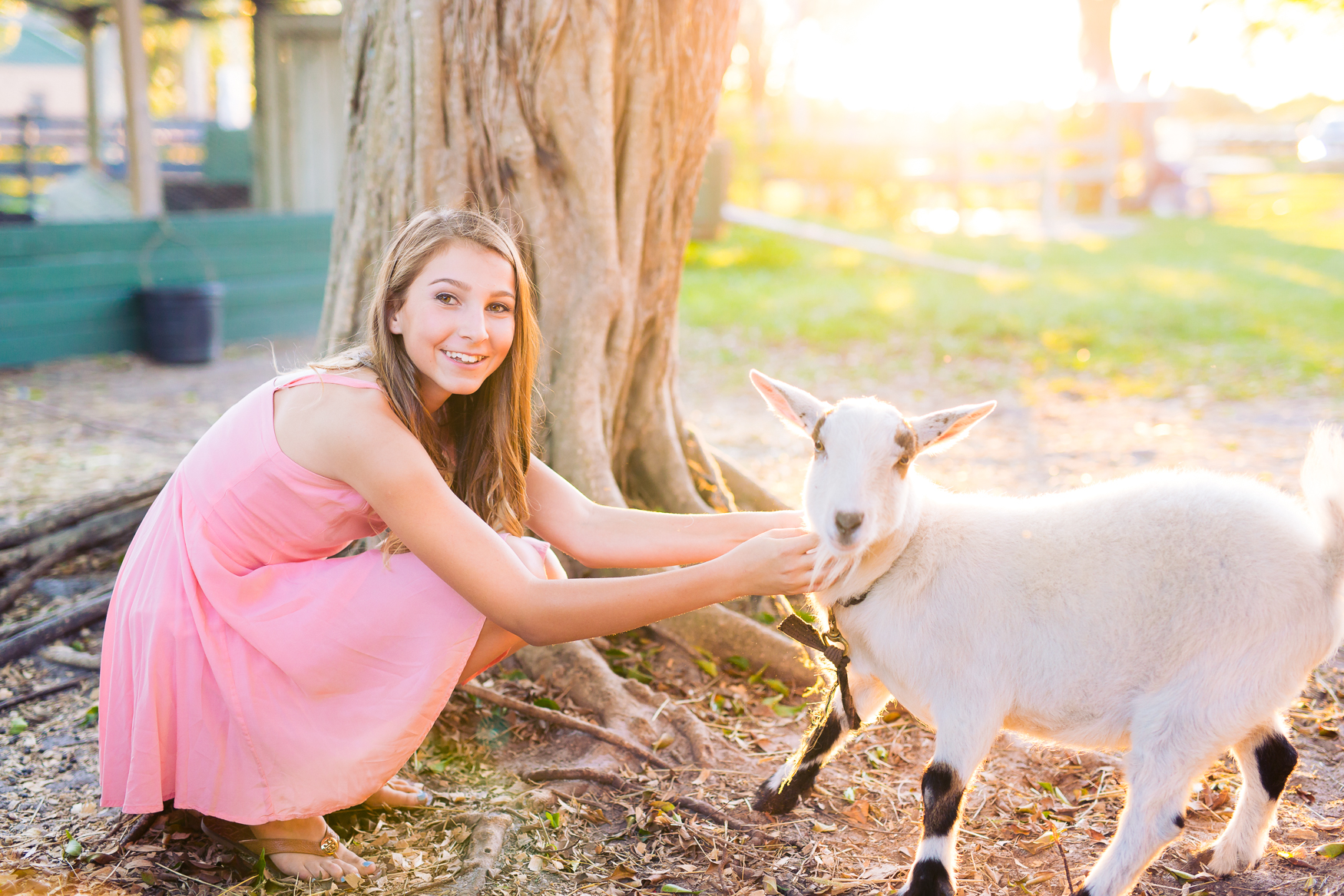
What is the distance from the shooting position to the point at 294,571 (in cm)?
272

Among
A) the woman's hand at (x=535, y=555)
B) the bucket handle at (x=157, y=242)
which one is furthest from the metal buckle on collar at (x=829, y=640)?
the bucket handle at (x=157, y=242)

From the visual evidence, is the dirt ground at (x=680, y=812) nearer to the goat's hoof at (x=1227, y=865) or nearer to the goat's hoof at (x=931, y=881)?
the goat's hoof at (x=1227, y=865)

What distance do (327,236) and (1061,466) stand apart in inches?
307

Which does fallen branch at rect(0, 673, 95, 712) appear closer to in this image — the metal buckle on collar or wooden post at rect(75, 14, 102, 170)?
the metal buckle on collar

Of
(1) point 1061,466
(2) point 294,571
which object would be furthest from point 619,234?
(1) point 1061,466

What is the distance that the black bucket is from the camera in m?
9.20

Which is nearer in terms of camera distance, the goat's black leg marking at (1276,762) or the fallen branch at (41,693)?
the goat's black leg marking at (1276,762)

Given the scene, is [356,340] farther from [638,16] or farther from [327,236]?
[327,236]

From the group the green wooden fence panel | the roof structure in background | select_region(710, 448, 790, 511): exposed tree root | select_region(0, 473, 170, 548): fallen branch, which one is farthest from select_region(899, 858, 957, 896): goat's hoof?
the roof structure in background

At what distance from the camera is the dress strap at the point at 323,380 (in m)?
2.60

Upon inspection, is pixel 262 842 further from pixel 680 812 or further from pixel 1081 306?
pixel 1081 306

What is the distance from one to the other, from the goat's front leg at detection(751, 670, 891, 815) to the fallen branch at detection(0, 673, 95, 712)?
2.46 meters

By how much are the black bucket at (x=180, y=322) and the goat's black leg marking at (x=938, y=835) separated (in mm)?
8527

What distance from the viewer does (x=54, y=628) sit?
13.1ft
